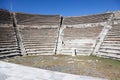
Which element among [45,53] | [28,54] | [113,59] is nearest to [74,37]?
[45,53]

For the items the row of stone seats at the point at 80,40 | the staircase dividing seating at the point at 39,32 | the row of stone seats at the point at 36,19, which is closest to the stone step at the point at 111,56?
the row of stone seats at the point at 80,40

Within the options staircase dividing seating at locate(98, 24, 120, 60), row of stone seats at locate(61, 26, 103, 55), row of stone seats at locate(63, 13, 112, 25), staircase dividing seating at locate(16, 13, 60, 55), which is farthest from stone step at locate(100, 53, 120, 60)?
row of stone seats at locate(63, 13, 112, 25)

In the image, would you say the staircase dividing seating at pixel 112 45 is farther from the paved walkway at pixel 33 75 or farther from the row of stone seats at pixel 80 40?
the paved walkway at pixel 33 75

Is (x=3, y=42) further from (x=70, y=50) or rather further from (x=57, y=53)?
(x=70, y=50)

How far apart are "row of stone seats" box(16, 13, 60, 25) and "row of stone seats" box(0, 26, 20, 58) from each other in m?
1.98

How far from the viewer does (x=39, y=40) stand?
52.2 feet

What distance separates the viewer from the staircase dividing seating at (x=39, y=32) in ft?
48.7

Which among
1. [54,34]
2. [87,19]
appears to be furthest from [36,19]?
[87,19]

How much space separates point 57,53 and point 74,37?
2.44 m

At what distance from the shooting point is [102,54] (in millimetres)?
12297

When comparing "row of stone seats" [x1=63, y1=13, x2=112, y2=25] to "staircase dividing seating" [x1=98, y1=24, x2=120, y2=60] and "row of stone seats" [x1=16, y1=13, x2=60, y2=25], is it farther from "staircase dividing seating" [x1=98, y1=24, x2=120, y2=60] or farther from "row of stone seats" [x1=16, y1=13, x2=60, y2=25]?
"staircase dividing seating" [x1=98, y1=24, x2=120, y2=60]

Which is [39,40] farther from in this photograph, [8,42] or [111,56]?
[111,56]

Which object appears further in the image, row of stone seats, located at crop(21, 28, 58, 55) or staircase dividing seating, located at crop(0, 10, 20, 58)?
row of stone seats, located at crop(21, 28, 58, 55)

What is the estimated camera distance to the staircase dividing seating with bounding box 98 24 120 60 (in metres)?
11.5
